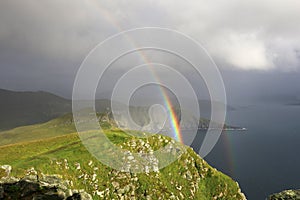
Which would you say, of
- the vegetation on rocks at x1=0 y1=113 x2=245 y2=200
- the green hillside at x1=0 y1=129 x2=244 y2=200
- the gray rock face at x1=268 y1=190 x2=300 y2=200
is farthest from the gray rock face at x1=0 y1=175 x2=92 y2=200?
the gray rock face at x1=268 y1=190 x2=300 y2=200

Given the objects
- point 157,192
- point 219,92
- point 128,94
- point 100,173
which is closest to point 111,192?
point 100,173

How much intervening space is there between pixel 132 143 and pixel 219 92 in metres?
45.0

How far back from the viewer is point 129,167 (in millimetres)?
68750

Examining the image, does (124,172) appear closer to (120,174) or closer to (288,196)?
(120,174)

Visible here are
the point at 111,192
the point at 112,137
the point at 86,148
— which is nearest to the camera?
the point at 111,192

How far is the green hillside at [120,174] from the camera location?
58031 millimetres

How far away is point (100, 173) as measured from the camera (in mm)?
63750

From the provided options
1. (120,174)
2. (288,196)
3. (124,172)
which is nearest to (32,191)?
(288,196)

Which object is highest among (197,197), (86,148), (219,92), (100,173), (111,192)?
(219,92)

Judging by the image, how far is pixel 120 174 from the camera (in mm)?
66188

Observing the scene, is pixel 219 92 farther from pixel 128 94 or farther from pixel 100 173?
pixel 100 173

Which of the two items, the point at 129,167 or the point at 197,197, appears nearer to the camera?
the point at 129,167

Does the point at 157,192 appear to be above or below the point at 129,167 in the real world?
below

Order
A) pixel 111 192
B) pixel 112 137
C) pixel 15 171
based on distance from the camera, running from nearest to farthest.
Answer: pixel 15 171 → pixel 111 192 → pixel 112 137
